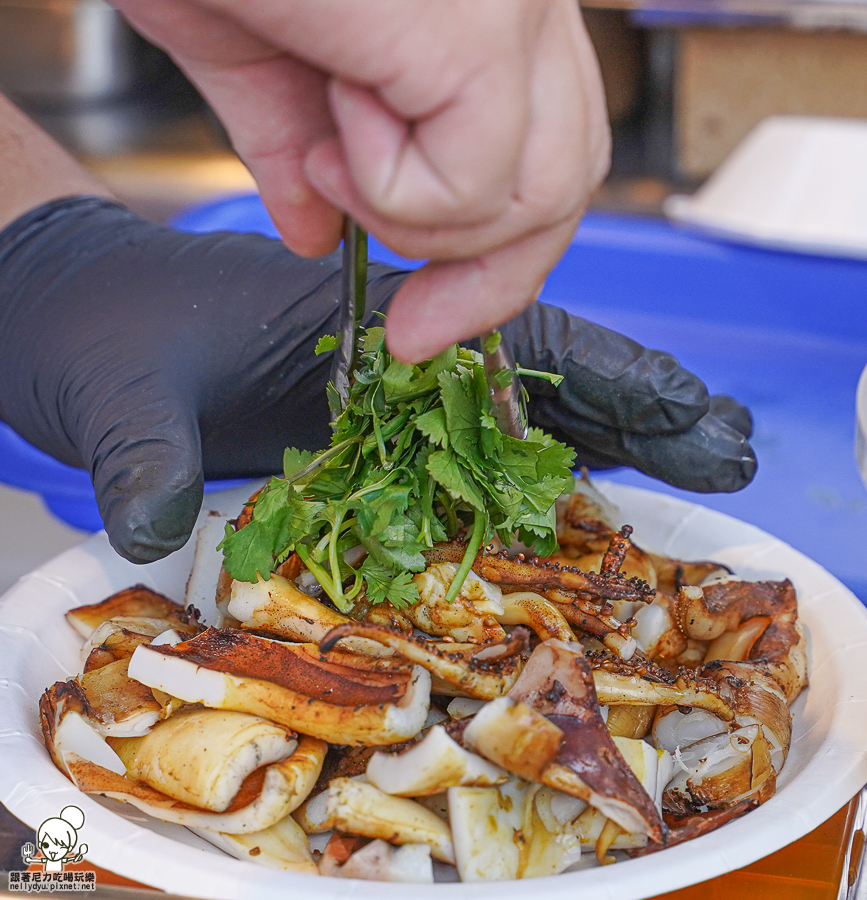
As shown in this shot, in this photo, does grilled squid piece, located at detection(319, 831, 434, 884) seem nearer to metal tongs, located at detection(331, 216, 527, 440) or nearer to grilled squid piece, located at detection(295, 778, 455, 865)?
grilled squid piece, located at detection(295, 778, 455, 865)

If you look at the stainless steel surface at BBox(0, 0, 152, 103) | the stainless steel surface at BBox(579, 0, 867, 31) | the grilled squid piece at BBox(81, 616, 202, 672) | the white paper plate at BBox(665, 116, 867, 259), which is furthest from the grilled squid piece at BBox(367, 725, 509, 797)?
the stainless steel surface at BBox(0, 0, 152, 103)

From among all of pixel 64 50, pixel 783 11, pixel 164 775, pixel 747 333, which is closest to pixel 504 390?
pixel 164 775

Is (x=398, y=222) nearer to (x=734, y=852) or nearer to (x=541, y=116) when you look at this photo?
(x=541, y=116)

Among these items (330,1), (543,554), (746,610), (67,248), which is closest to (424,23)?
(330,1)

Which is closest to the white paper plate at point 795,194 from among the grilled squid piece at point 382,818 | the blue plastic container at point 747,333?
the blue plastic container at point 747,333

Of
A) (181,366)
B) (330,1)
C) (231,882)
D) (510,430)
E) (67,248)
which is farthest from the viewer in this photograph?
(67,248)

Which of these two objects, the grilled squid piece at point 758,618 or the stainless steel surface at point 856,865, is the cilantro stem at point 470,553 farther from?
the stainless steel surface at point 856,865
